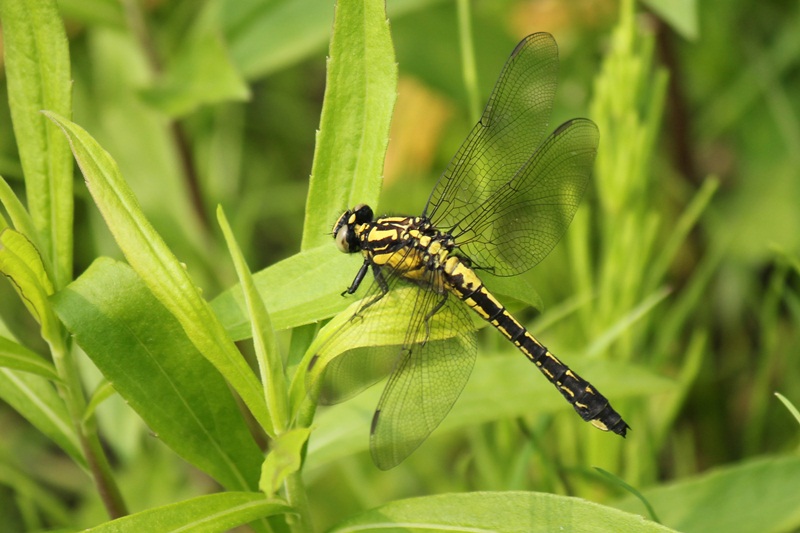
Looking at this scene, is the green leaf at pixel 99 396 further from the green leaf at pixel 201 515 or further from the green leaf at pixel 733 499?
the green leaf at pixel 733 499

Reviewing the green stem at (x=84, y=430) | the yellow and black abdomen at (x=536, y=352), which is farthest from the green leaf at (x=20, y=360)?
the yellow and black abdomen at (x=536, y=352)

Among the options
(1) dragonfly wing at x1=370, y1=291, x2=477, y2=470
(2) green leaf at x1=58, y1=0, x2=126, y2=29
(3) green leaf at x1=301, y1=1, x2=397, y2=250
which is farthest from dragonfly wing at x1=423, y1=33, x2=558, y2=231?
(2) green leaf at x1=58, y1=0, x2=126, y2=29

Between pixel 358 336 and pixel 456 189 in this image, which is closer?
pixel 358 336

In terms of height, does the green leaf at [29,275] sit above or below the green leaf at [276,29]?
below

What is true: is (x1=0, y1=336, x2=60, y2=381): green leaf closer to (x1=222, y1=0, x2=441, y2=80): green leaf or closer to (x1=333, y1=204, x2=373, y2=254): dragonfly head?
(x1=333, y1=204, x2=373, y2=254): dragonfly head

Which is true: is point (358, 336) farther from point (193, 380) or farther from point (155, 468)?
point (155, 468)

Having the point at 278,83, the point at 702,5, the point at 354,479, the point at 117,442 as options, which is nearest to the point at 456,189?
the point at 354,479

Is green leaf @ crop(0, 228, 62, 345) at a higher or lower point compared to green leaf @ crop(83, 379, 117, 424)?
higher
